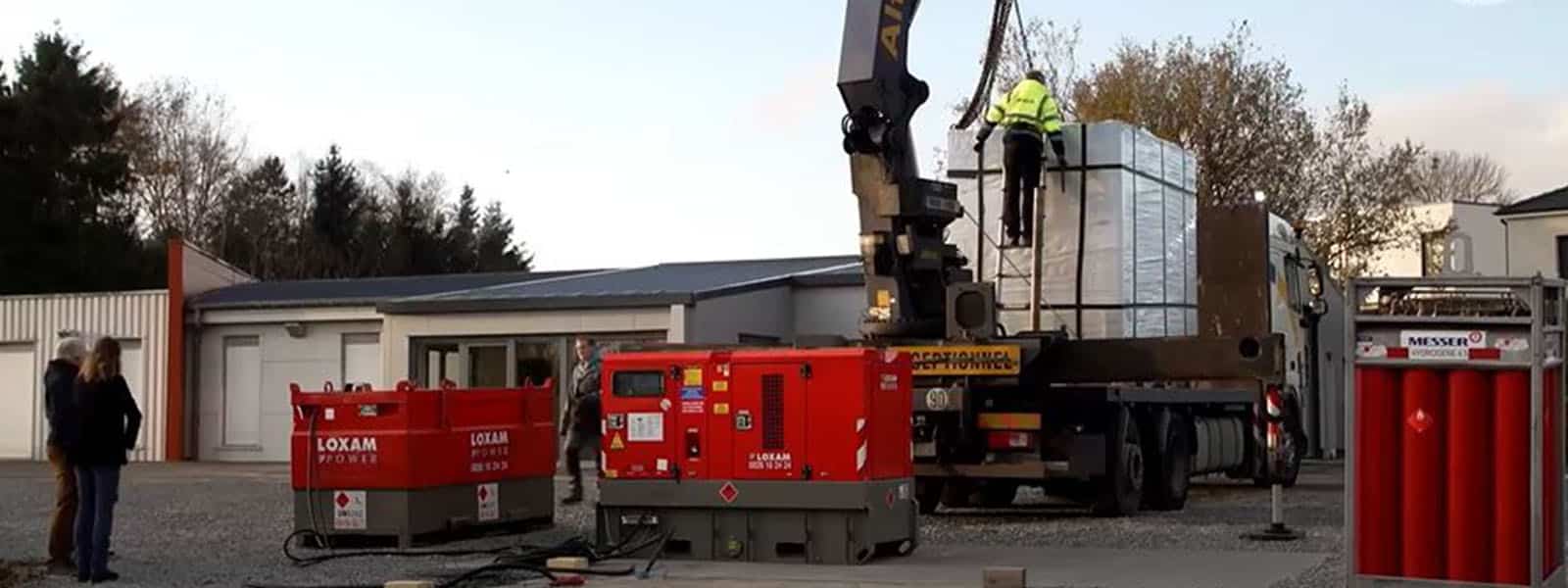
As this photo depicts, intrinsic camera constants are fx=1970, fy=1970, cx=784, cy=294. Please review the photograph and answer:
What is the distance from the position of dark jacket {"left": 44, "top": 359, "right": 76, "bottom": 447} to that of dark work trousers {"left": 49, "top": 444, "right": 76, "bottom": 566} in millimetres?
113

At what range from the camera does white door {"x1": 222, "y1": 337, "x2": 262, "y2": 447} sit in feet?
114

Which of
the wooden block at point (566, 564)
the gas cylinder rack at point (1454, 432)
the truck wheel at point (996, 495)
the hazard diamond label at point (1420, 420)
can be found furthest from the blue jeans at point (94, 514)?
the truck wheel at point (996, 495)

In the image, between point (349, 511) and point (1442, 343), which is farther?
point (349, 511)

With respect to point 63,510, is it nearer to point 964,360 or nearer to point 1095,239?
point 964,360

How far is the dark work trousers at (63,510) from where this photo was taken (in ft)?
45.5

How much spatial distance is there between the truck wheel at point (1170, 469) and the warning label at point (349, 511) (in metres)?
8.01

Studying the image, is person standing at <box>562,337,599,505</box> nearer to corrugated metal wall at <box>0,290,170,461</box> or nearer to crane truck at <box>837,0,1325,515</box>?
crane truck at <box>837,0,1325,515</box>

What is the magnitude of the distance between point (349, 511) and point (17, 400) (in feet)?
78.4

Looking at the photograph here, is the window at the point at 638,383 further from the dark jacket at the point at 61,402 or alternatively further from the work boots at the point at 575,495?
the work boots at the point at 575,495

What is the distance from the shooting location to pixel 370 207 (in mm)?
79562

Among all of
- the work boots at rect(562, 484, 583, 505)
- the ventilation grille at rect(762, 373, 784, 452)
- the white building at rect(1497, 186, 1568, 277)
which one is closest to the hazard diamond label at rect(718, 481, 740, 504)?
the ventilation grille at rect(762, 373, 784, 452)

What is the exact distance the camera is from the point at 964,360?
17.2 metres

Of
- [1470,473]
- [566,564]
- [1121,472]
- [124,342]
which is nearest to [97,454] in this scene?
[566,564]

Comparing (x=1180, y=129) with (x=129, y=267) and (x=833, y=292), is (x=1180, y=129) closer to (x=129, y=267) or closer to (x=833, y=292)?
(x=833, y=292)
